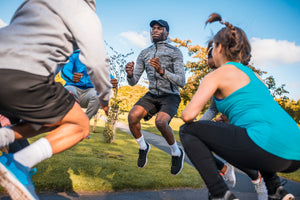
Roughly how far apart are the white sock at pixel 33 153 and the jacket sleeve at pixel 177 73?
2.25m

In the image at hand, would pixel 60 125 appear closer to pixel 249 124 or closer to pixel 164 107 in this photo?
pixel 249 124

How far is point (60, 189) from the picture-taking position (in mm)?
3166

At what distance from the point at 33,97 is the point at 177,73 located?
2.63m

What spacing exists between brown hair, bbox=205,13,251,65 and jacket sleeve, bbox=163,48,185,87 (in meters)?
1.45

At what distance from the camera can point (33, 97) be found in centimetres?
164

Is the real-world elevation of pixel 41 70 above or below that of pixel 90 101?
above

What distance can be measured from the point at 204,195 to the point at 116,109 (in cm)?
632

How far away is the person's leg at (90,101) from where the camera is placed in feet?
13.3

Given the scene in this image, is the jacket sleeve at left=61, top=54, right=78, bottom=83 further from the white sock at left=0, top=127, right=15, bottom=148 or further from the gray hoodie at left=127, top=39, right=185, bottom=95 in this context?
the white sock at left=0, top=127, right=15, bottom=148

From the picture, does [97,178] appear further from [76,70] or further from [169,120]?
[76,70]

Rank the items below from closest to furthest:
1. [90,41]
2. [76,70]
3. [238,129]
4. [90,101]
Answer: [90,41] → [238,129] → [90,101] → [76,70]

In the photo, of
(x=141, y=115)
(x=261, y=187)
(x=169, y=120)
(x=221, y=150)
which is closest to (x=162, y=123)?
(x=169, y=120)

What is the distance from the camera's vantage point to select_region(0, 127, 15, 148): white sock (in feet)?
5.88

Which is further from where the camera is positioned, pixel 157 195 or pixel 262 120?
pixel 157 195
